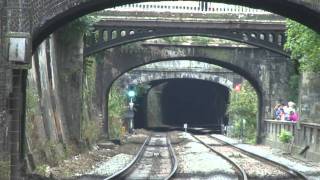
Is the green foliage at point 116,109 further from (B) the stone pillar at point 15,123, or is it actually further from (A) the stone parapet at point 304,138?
(B) the stone pillar at point 15,123

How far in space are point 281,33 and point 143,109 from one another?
3633cm

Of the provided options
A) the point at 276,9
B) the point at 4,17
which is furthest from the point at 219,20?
the point at 4,17

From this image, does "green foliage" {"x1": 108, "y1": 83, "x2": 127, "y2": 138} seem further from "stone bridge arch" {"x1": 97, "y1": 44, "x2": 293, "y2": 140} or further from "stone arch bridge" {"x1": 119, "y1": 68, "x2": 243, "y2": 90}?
"stone bridge arch" {"x1": 97, "y1": 44, "x2": 293, "y2": 140}

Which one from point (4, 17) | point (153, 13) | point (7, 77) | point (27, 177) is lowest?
point (27, 177)

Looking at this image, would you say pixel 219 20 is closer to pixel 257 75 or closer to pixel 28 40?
pixel 257 75

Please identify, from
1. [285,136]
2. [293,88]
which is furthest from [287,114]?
[293,88]

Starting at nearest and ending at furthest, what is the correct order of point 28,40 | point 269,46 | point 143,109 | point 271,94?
point 28,40, point 269,46, point 271,94, point 143,109

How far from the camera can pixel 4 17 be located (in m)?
13.7

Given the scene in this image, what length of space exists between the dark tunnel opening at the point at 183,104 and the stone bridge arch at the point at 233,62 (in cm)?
2975

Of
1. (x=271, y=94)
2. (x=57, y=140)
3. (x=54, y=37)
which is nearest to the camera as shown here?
(x=57, y=140)

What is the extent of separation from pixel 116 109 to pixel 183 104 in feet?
111

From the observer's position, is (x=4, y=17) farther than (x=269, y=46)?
No

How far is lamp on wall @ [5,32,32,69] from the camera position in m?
13.0

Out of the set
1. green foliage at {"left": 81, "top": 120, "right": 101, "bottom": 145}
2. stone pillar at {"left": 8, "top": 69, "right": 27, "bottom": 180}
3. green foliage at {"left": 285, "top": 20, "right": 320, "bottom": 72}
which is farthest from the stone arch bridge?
stone pillar at {"left": 8, "top": 69, "right": 27, "bottom": 180}
